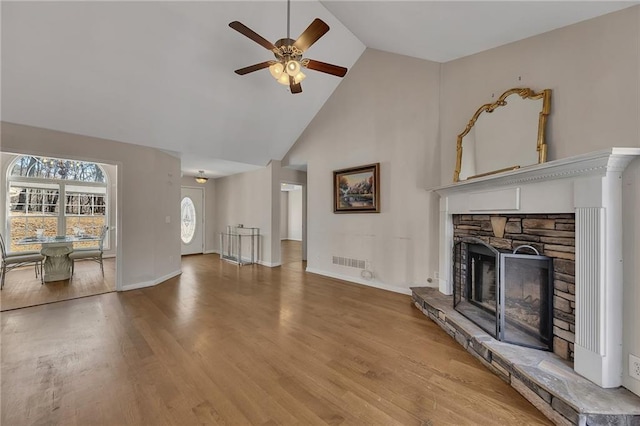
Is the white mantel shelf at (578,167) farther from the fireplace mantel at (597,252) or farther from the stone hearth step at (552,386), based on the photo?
the stone hearth step at (552,386)

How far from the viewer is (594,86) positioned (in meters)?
2.17

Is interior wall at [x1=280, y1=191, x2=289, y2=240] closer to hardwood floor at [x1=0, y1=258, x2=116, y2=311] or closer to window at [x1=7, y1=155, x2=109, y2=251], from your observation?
window at [x1=7, y1=155, x2=109, y2=251]

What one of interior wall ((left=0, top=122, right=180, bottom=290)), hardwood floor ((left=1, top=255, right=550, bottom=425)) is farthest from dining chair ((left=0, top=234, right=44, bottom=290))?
interior wall ((left=0, top=122, right=180, bottom=290))

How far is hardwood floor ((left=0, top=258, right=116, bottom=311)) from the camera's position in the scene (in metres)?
3.68

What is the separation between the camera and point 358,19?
140 inches

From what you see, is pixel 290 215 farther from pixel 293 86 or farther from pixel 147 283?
pixel 293 86

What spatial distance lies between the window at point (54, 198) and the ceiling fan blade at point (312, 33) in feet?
22.7

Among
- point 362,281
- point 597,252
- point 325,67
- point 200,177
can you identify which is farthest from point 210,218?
point 597,252

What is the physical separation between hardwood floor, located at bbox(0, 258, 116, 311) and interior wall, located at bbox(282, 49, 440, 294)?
392cm

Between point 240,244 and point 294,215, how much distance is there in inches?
240

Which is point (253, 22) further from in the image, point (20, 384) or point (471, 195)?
point (20, 384)

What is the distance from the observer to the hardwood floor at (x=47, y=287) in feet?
12.1

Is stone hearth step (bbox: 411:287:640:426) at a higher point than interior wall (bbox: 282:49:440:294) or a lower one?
lower

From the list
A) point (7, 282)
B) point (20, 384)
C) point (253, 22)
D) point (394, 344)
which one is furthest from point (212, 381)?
point (7, 282)
